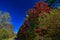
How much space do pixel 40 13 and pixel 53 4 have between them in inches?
358

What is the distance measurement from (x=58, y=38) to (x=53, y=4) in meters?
19.5

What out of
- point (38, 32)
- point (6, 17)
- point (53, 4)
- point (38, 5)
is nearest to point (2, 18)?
point (6, 17)

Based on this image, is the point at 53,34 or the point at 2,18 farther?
the point at 2,18

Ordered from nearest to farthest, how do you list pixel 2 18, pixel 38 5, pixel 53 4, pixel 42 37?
pixel 42 37
pixel 38 5
pixel 53 4
pixel 2 18

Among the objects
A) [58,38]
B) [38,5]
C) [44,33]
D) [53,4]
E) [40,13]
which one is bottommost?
[58,38]

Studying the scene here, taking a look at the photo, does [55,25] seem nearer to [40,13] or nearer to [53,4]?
[40,13]

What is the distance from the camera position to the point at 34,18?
119 feet

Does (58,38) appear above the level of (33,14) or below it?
below

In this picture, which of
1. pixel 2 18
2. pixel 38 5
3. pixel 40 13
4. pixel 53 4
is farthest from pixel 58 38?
pixel 2 18

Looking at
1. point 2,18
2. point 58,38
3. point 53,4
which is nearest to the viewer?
point 58,38

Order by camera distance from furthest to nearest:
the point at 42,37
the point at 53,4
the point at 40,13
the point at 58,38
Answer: the point at 53,4 → the point at 40,13 → the point at 42,37 → the point at 58,38

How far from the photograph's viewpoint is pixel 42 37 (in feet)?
87.9

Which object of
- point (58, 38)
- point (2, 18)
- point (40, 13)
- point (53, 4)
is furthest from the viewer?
point (2, 18)

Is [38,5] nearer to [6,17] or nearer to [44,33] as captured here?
[44,33]
